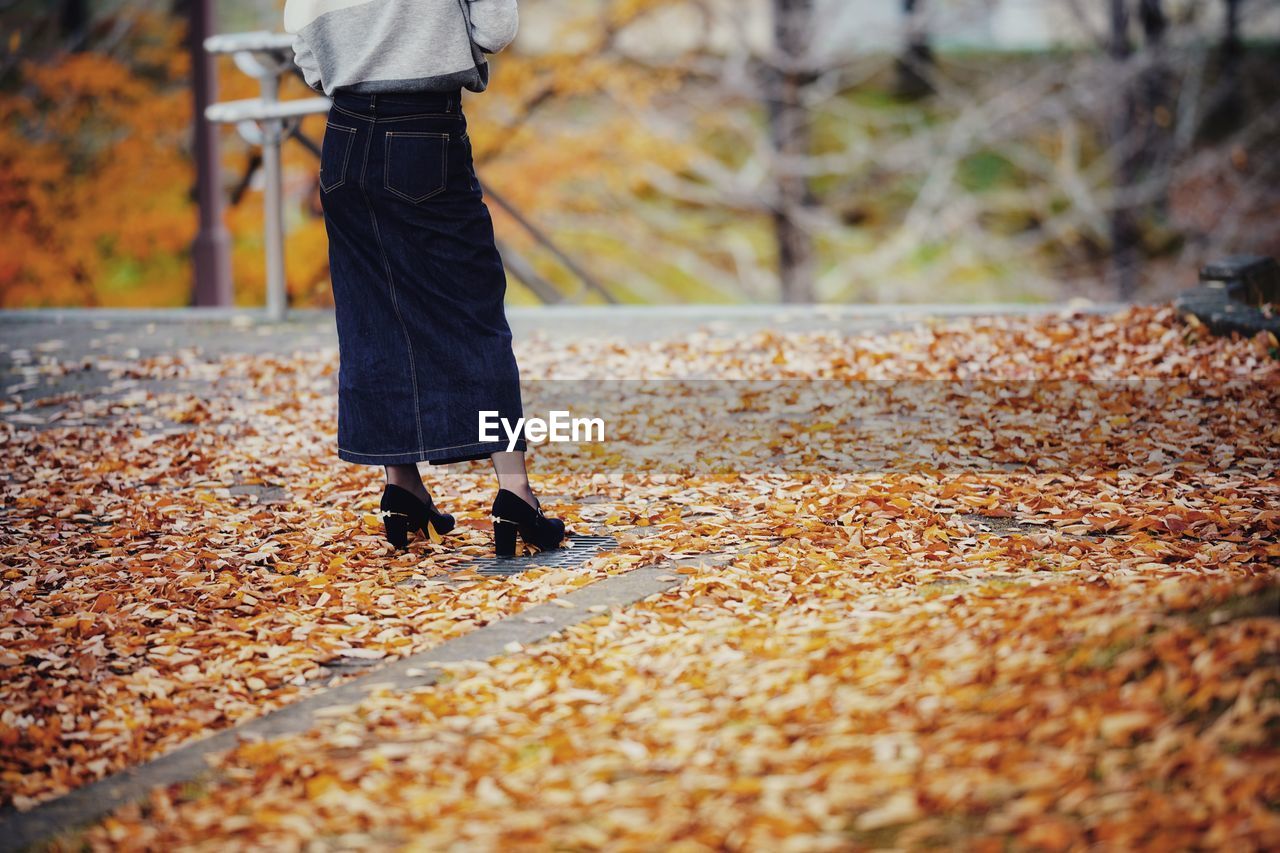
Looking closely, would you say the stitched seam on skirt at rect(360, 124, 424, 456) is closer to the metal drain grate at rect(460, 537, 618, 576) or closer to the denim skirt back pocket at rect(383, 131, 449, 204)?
the denim skirt back pocket at rect(383, 131, 449, 204)

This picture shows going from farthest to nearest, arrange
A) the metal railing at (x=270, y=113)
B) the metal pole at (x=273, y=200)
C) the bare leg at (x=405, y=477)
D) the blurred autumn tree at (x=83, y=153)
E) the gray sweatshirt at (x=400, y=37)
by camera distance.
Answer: the blurred autumn tree at (x=83, y=153)
the metal pole at (x=273, y=200)
the metal railing at (x=270, y=113)
the bare leg at (x=405, y=477)
the gray sweatshirt at (x=400, y=37)

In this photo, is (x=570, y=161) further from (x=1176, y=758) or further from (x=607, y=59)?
(x=1176, y=758)

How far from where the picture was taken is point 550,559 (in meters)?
4.04

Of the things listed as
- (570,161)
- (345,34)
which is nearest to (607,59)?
(570,161)

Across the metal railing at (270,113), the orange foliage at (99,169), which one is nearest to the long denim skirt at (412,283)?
the metal railing at (270,113)

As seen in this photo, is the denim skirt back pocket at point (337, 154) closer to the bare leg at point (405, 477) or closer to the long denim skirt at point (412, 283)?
the long denim skirt at point (412, 283)

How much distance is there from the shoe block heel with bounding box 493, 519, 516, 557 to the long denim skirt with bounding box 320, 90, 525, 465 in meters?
0.25

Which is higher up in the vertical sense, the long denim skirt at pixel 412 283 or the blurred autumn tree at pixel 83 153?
the blurred autumn tree at pixel 83 153

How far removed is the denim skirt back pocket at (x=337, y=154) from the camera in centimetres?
376

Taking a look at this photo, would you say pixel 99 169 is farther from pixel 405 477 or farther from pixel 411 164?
pixel 411 164

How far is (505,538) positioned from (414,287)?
83 cm

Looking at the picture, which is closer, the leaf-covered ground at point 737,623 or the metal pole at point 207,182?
the leaf-covered ground at point 737,623

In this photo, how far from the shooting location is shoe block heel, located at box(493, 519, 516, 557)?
4008mm

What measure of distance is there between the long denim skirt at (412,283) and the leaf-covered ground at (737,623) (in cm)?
48
